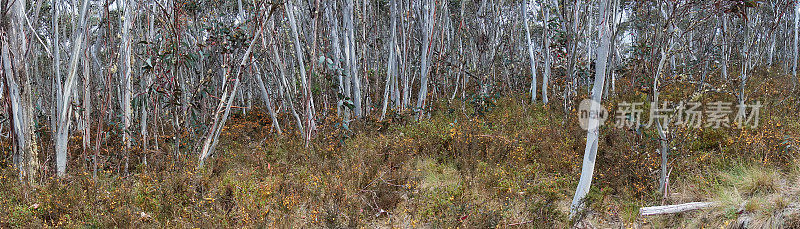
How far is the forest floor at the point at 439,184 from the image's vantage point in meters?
3.27

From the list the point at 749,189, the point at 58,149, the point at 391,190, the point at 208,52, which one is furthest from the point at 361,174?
the point at 749,189

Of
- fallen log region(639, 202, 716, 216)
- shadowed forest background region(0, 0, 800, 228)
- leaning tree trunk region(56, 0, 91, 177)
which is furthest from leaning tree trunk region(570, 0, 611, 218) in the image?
leaning tree trunk region(56, 0, 91, 177)

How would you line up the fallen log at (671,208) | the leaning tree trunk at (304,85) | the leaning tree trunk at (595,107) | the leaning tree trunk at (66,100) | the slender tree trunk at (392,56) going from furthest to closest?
the slender tree trunk at (392,56) < the leaning tree trunk at (304,85) < the leaning tree trunk at (66,100) < the fallen log at (671,208) < the leaning tree trunk at (595,107)

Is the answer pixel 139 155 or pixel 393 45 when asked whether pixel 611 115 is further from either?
pixel 139 155

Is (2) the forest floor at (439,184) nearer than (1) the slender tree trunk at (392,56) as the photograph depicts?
Yes

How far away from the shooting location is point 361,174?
409 centimetres

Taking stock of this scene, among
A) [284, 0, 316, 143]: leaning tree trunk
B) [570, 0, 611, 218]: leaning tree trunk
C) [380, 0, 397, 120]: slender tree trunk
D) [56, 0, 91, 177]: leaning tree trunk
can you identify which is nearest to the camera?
[570, 0, 611, 218]: leaning tree trunk

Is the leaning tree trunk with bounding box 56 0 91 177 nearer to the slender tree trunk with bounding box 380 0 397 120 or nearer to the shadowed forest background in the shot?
the shadowed forest background

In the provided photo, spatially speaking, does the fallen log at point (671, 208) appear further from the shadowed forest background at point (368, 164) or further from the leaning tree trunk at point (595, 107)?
the leaning tree trunk at point (595, 107)

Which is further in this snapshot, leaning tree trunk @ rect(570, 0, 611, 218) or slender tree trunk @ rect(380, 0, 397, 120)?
slender tree trunk @ rect(380, 0, 397, 120)

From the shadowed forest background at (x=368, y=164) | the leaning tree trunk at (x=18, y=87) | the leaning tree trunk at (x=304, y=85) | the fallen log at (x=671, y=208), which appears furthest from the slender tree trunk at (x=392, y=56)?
the leaning tree trunk at (x=18, y=87)

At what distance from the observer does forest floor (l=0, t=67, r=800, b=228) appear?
327 cm

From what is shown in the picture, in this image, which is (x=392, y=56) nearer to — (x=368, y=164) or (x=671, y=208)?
(x=368, y=164)

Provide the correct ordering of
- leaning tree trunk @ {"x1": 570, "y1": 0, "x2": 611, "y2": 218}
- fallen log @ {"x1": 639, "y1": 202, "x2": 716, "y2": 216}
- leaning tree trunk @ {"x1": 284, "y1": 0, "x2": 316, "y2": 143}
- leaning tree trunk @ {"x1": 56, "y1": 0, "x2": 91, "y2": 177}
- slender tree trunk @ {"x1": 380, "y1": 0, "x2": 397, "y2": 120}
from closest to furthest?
leaning tree trunk @ {"x1": 570, "y1": 0, "x2": 611, "y2": 218}
fallen log @ {"x1": 639, "y1": 202, "x2": 716, "y2": 216}
leaning tree trunk @ {"x1": 56, "y1": 0, "x2": 91, "y2": 177}
leaning tree trunk @ {"x1": 284, "y1": 0, "x2": 316, "y2": 143}
slender tree trunk @ {"x1": 380, "y1": 0, "x2": 397, "y2": 120}
